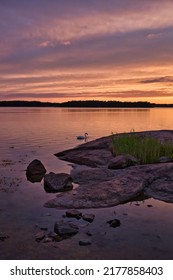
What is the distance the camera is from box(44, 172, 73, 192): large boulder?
14.0 meters

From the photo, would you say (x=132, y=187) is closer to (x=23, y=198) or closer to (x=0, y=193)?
(x=23, y=198)

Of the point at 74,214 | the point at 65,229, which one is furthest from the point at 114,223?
the point at 65,229

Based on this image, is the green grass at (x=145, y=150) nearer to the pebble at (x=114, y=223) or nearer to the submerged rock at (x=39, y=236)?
the pebble at (x=114, y=223)

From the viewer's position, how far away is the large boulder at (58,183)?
14.0 metres

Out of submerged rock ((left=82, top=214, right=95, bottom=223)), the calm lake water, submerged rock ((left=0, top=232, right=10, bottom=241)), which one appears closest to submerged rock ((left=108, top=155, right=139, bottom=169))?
the calm lake water

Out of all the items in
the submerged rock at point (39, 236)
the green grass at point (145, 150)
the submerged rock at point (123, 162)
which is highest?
the green grass at point (145, 150)

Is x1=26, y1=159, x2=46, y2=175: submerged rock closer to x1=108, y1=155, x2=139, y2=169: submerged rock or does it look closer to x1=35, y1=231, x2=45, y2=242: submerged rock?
x1=108, y1=155, x2=139, y2=169: submerged rock

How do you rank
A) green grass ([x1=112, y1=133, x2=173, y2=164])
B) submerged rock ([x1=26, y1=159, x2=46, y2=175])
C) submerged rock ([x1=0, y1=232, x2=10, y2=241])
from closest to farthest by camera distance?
submerged rock ([x1=0, y1=232, x2=10, y2=241]), submerged rock ([x1=26, y1=159, x2=46, y2=175]), green grass ([x1=112, y1=133, x2=173, y2=164])

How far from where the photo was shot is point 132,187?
13211 millimetres

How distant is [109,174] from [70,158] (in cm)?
649

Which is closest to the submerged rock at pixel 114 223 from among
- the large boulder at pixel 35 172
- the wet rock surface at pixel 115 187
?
the wet rock surface at pixel 115 187

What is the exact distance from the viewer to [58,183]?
1413 cm

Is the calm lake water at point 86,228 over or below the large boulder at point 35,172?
below

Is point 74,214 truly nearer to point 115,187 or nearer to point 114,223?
point 114,223
